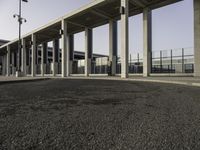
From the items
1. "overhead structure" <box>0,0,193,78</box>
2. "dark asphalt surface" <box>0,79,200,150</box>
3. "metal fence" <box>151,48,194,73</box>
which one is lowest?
"dark asphalt surface" <box>0,79,200,150</box>

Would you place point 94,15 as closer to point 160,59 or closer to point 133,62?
point 133,62

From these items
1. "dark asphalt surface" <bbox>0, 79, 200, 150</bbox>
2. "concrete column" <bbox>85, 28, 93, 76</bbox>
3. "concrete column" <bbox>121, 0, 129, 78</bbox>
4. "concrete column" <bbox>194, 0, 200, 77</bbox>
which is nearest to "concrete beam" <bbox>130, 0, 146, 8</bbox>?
"concrete column" <bbox>121, 0, 129, 78</bbox>

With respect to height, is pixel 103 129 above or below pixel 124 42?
below

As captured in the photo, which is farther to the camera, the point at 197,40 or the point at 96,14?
the point at 96,14

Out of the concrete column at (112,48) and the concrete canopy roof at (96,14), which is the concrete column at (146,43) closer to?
the concrete canopy roof at (96,14)

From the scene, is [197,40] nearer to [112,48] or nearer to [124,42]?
[124,42]

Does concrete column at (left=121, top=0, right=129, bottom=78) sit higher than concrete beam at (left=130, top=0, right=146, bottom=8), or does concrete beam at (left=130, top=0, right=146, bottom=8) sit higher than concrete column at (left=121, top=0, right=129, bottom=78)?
concrete beam at (left=130, top=0, right=146, bottom=8)

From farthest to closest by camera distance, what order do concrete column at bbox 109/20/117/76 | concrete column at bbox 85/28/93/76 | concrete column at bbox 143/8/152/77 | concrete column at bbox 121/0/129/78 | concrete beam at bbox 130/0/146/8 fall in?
concrete column at bbox 85/28/93/76 → concrete column at bbox 109/20/117/76 → concrete column at bbox 143/8/152/77 → concrete beam at bbox 130/0/146/8 → concrete column at bbox 121/0/129/78

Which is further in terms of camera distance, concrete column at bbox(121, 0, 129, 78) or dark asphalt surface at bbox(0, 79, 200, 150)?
concrete column at bbox(121, 0, 129, 78)

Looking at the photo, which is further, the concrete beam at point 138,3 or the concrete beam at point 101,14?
the concrete beam at point 101,14

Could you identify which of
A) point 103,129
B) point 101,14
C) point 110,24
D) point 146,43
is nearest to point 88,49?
point 110,24

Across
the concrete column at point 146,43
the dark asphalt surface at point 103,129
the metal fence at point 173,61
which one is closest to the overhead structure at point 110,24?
the concrete column at point 146,43

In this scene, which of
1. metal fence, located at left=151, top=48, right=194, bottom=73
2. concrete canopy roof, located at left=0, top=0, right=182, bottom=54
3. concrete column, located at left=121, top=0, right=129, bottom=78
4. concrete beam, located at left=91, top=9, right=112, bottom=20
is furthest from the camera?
concrete beam, located at left=91, top=9, right=112, bottom=20

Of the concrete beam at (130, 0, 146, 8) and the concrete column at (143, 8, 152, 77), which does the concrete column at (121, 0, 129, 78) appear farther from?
the concrete column at (143, 8, 152, 77)
